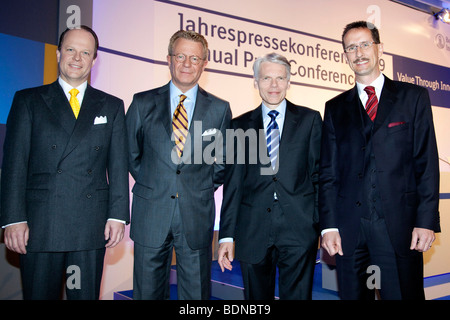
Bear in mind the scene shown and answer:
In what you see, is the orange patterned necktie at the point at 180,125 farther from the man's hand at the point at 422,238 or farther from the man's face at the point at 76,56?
the man's hand at the point at 422,238

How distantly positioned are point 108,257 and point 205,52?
247 cm

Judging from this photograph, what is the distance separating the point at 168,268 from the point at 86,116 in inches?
36.6

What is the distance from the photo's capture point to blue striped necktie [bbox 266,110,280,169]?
219 centimetres

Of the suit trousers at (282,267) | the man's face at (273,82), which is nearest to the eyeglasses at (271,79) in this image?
the man's face at (273,82)

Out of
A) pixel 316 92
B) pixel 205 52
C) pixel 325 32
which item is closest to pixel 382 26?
pixel 325 32

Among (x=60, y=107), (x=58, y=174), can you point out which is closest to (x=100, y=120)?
(x=60, y=107)

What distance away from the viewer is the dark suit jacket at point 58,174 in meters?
1.91

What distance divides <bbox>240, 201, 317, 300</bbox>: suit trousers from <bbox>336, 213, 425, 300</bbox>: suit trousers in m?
0.18

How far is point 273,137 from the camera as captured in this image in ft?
7.29

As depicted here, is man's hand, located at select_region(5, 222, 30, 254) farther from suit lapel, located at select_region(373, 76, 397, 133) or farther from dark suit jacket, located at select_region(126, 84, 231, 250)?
suit lapel, located at select_region(373, 76, 397, 133)

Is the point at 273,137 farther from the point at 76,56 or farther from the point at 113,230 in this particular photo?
the point at 76,56

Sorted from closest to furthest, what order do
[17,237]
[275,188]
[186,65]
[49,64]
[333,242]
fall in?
[17,237] < [333,242] < [275,188] < [186,65] < [49,64]
